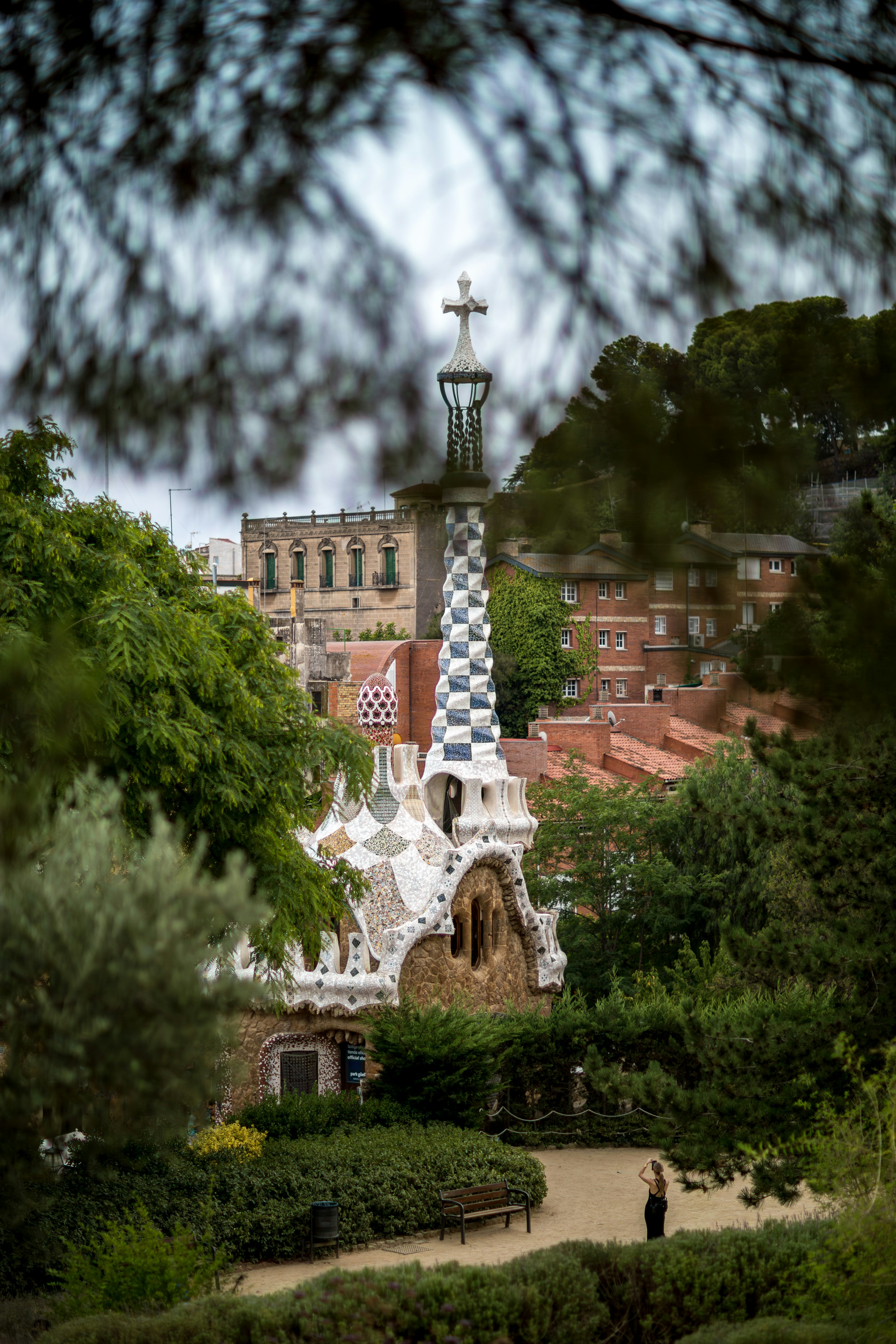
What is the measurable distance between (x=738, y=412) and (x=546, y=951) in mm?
17067

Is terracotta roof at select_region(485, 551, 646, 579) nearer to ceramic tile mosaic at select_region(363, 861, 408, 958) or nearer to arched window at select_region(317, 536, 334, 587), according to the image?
arched window at select_region(317, 536, 334, 587)

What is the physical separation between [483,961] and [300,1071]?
299 cm

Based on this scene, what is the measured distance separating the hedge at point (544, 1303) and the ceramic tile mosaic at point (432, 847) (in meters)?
8.52

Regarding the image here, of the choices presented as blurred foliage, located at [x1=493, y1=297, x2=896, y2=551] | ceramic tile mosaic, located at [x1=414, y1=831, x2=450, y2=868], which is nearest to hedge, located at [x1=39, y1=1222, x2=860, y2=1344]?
blurred foliage, located at [x1=493, y1=297, x2=896, y2=551]

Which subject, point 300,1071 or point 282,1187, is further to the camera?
point 300,1071

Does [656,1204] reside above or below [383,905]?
below

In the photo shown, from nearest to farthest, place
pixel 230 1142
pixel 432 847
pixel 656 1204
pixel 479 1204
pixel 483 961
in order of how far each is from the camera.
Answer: pixel 656 1204, pixel 230 1142, pixel 479 1204, pixel 432 847, pixel 483 961

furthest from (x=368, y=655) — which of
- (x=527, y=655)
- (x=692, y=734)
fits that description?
(x=692, y=734)

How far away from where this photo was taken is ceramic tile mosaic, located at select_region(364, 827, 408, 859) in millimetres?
19516

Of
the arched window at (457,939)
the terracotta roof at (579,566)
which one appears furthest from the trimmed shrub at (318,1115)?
the terracotta roof at (579,566)

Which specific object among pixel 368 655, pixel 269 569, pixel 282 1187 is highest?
pixel 368 655

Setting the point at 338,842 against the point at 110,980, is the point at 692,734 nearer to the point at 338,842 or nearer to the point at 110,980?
the point at 338,842

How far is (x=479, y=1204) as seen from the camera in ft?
48.8

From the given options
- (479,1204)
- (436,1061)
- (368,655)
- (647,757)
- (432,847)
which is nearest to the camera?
(479,1204)
